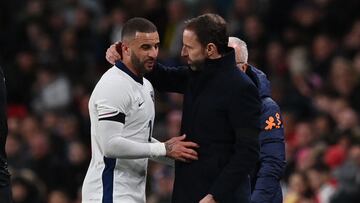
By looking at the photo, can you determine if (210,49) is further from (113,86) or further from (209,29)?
(113,86)

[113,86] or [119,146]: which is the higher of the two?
[113,86]

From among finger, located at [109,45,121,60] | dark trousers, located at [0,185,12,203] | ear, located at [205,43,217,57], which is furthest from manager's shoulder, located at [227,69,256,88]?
dark trousers, located at [0,185,12,203]

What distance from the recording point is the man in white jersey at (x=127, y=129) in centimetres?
616

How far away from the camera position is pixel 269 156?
6621 millimetres

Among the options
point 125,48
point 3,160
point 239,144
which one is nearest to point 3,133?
point 3,160

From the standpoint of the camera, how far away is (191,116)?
6.18 metres

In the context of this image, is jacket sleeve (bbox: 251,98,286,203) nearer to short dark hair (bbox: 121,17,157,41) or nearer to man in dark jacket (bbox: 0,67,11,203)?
short dark hair (bbox: 121,17,157,41)

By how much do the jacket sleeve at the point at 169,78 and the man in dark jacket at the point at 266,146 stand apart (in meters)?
0.34

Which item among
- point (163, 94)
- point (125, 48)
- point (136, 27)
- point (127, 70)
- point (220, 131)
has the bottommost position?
point (220, 131)

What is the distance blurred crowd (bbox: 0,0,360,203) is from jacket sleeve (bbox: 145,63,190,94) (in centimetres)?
395

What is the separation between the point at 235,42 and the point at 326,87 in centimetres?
595

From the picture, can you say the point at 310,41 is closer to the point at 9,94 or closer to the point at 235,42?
the point at 9,94

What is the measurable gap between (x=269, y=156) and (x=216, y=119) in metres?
0.68

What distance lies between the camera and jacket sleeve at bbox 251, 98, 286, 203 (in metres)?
6.59
